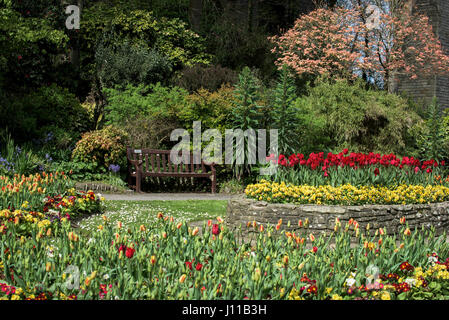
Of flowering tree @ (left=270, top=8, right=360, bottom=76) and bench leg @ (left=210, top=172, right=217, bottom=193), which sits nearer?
bench leg @ (left=210, top=172, right=217, bottom=193)

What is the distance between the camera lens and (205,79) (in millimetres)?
13508

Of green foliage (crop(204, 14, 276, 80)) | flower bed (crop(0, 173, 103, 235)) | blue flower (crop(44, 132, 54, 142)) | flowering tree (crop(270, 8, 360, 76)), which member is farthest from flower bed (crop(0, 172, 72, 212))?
green foliage (crop(204, 14, 276, 80))

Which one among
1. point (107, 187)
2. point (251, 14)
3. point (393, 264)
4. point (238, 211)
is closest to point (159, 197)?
point (107, 187)

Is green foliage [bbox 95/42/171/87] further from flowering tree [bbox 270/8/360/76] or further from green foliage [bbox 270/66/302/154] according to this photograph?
green foliage [bbox 270/66/302/154]

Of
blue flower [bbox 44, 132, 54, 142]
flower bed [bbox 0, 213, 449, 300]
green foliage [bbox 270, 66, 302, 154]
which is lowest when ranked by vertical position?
flower bed [bbox 0, 213, 449, 300]

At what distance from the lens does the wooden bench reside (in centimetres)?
1040

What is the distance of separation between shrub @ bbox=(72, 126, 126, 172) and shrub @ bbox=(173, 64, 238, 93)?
3450mm

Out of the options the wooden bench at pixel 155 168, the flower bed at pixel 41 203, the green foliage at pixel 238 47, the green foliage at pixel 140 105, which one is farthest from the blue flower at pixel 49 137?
the green foliage at pixel 238 47

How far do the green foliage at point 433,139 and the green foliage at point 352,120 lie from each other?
405 mm

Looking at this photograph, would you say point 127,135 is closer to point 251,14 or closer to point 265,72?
point 265,72

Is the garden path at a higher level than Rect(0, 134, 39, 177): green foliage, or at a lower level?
lower

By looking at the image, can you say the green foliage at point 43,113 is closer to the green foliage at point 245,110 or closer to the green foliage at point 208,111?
the green foliage at point 208,111

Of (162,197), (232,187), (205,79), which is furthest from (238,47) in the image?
(162,197)

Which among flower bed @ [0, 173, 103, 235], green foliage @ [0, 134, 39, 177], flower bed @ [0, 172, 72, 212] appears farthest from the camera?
green foliage @ [0, 134, 39, 177]
